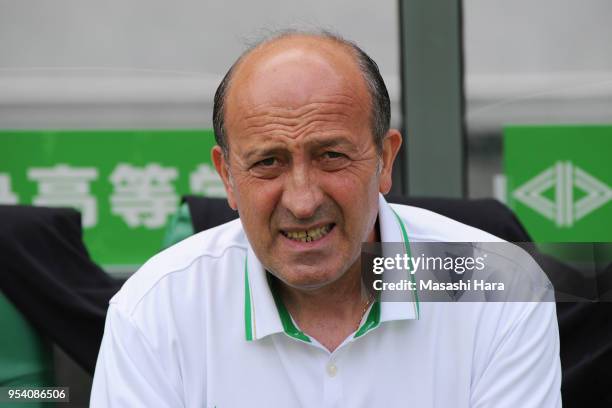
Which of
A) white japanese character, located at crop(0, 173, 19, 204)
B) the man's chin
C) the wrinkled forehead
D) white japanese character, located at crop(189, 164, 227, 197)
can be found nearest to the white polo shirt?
the man's chin

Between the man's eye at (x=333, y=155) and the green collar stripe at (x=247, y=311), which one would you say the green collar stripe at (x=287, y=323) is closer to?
the green collar stripe at (x=247, y=311)

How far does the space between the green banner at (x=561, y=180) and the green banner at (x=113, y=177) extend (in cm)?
131

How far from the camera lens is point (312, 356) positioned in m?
2.10

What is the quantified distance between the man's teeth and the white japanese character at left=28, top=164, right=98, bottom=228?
2.44 meters

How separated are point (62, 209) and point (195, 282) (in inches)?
45.6

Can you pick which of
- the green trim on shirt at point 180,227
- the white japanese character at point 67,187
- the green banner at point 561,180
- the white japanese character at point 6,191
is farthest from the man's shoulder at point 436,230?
the white japanese character at point 6,191

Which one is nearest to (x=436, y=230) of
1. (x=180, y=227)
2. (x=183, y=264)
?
(x=183, y=264)

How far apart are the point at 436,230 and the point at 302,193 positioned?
49 centimetres

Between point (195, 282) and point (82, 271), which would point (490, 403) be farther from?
point (82, 271)

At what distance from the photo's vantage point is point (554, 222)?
14.0 ft

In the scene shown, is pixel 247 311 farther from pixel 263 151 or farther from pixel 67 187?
pixel 67 187

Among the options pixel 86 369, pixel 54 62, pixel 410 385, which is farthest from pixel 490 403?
pixel 54 62

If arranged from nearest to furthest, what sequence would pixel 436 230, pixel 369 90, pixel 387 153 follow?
1. pixel 369 90
2. pixel 387 153
3. pixel 436 230

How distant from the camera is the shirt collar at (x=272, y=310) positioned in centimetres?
210
